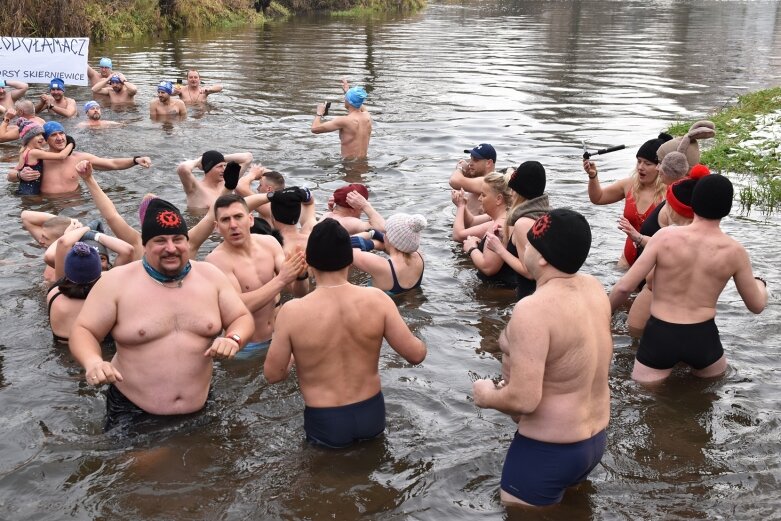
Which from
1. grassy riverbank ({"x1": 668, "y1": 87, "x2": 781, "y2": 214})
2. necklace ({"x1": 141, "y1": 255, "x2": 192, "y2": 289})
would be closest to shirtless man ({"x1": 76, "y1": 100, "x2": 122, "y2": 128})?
grassy riverbank ({"x1": 668, "y1": 87, "x2": 781, "y2": 214})

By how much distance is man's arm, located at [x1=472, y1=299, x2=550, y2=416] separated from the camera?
159 inches

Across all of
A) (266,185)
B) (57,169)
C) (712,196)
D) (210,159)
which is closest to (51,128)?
(57,169)

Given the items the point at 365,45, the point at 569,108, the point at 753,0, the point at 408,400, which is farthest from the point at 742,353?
the point at 753,0

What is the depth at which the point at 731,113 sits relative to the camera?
16.2 metres

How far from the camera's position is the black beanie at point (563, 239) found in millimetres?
4070

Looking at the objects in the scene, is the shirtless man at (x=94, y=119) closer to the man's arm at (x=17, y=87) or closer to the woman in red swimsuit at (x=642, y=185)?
the man's arm at (x=17, y=87)

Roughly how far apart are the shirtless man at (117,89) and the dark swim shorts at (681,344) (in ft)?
48.1

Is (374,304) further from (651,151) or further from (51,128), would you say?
(51,128)

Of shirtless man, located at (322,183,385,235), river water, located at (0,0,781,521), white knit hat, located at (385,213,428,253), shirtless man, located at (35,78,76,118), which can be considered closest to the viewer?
river water, located at (0,0,781,521)

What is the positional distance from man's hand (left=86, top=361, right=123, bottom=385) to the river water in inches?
32.3

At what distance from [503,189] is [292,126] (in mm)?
9133

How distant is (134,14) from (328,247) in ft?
99.0

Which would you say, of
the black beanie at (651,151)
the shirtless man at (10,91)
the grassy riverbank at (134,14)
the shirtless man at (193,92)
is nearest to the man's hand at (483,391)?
the black beanie at (651,151)

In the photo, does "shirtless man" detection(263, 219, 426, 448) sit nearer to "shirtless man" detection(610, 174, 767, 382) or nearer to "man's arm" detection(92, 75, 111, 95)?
"shirtless man" detection(610, 174, 767, 382)
